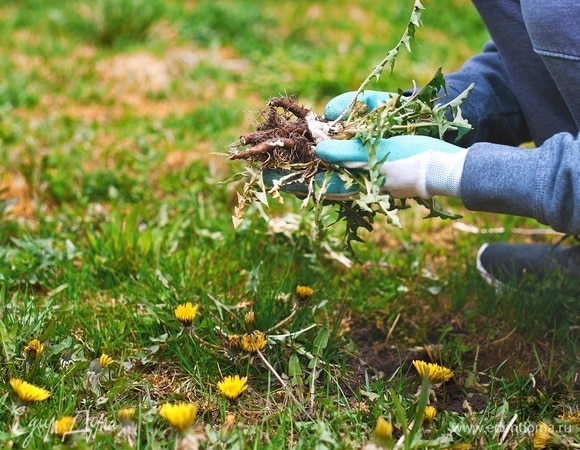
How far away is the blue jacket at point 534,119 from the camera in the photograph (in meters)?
1.62

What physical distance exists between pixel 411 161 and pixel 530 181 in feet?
0.80

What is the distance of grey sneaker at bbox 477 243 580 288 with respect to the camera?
2332 mm

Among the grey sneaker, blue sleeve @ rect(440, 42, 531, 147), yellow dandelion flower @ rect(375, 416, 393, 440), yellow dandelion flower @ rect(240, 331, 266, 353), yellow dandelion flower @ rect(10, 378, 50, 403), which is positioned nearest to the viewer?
yellow dandelion flower @ rect(375, 416, 393, 440)

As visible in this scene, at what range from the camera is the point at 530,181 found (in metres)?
1.62

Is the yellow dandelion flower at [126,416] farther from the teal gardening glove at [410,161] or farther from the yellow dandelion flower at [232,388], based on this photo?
the teal gardening glove at [410,161]

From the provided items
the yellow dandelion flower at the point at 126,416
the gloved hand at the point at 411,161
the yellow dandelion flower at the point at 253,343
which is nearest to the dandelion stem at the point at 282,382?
the yellow dandelion flower at the point at 253,343

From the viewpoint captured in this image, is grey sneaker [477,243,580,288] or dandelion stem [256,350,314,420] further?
grey sneaker [477,243,580,288]

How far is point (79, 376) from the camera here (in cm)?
175

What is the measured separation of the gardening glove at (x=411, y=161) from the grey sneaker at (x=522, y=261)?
27.2 inches

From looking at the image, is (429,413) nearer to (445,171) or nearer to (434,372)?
(434,372)

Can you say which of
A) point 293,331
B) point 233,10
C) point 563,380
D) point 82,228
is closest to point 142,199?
point 82,228

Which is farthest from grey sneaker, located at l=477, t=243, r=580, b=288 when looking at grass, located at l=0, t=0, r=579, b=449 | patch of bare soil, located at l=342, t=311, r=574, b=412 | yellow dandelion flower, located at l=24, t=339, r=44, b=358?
yellow dandelion flower, located at l=24, t=339, r=44, b=358

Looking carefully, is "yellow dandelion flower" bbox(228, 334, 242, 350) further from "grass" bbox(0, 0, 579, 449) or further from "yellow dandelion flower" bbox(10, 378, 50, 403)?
"yellow dandelion flower" bbox(10, 378, 50, 403)

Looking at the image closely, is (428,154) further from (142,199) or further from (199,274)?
(142,199)
